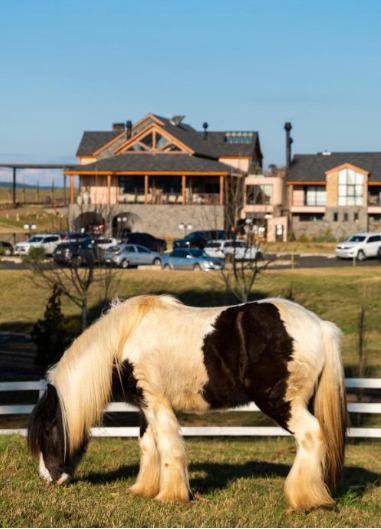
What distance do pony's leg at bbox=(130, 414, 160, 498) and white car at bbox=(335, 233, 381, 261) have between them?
1935 inches

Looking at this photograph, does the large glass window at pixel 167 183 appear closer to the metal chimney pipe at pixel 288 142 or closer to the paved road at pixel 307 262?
the metal chimney pipe at pixel 288 142

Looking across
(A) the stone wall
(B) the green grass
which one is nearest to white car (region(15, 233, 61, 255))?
(A) the stone wall

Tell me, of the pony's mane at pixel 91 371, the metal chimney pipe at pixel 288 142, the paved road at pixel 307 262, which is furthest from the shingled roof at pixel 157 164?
the pony's mane at pixel 91 371

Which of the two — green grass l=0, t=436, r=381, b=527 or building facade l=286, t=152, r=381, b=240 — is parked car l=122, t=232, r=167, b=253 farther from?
green grass l=0, t=436, r=381, b=527

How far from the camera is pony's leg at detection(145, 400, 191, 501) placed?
8250mm

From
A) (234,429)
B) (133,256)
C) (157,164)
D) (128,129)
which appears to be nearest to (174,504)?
(234,429)

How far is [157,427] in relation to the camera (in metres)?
8.41

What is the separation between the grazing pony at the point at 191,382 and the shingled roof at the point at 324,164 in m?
75.2

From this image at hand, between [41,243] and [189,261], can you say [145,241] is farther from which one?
[189,261]

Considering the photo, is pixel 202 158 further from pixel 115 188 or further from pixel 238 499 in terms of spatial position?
pixel 238 499

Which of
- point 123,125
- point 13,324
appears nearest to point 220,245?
point 13,324

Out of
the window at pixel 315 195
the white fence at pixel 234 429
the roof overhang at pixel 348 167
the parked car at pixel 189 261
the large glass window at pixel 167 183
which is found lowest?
the parked car at pixel 189 261

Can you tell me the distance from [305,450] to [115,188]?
236 feet

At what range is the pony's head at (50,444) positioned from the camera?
8.58 meters
